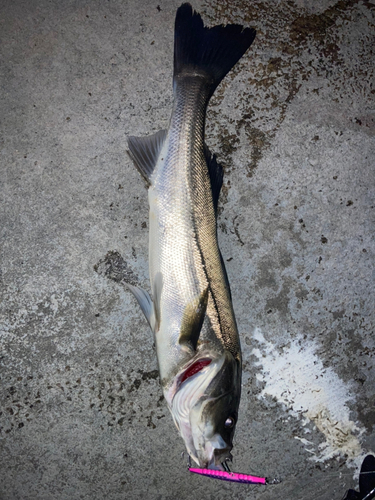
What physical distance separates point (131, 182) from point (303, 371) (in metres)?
2.26

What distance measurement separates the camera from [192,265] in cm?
237

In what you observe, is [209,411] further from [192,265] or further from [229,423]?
[192,265]

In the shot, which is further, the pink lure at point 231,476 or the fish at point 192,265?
the pink lure at point 231,476

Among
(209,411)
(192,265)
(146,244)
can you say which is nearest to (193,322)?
(192,265)

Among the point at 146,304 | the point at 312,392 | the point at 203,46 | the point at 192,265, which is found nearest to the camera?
the point at 192,265

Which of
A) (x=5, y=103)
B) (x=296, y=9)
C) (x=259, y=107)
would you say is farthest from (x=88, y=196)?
(x=296, y=9)

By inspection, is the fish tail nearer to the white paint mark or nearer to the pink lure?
the white paint mark

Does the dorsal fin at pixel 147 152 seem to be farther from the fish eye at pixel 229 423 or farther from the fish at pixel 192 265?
the fish eye at pixel 229 423

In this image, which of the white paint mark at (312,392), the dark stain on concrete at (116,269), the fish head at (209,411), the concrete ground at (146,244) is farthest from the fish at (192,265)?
the white paint mark at (312,392)

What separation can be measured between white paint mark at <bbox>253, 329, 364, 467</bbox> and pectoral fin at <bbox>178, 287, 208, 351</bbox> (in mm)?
919

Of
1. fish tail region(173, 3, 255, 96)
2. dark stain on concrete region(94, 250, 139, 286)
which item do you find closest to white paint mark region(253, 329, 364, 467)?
dark stain on concrete region(94, 250, 139, 286)

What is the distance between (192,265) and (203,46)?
1.76m

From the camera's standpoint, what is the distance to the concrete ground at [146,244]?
2.82m

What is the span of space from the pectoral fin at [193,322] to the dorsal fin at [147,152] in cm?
97
